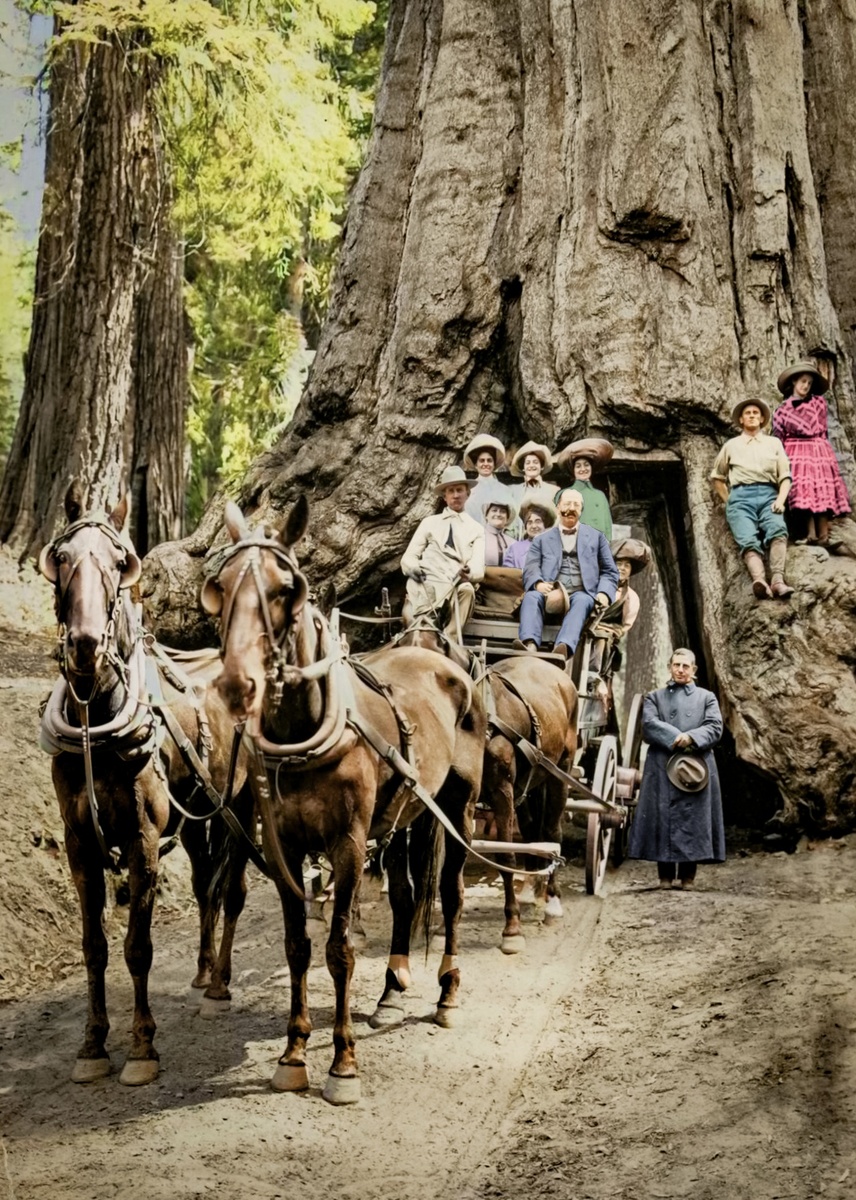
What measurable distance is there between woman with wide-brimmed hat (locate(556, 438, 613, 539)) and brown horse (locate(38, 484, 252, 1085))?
18.0ft

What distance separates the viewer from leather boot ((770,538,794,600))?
33.7 ft

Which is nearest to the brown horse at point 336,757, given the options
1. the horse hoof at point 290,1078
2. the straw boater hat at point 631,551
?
the horse hoof at point 290,1078

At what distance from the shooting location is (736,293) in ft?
39.5

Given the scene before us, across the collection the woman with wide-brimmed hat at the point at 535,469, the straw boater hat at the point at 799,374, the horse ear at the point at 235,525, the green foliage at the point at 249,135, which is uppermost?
the green foliage at the point at 249,135

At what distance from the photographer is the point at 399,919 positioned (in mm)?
6613

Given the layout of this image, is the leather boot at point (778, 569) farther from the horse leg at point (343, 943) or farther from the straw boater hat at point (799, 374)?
the horse leg at point (343, 943)

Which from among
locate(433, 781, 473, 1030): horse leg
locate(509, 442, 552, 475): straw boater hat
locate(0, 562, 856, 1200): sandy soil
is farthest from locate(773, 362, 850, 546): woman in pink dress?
locate(433, 781, 473, 1030): horse leg

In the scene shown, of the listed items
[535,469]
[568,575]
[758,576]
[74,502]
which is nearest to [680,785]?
[568,575]

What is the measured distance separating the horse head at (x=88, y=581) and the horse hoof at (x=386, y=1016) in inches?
A: 83.9

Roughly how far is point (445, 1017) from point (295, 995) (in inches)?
47.4

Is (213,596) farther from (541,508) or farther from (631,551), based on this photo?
(631,551)

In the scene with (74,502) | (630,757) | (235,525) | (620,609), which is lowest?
(630,757)

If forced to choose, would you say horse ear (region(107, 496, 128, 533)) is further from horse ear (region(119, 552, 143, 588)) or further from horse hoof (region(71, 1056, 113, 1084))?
horse hoof (region(71, 1056, 113, 1084))

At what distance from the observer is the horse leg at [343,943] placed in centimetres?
537
